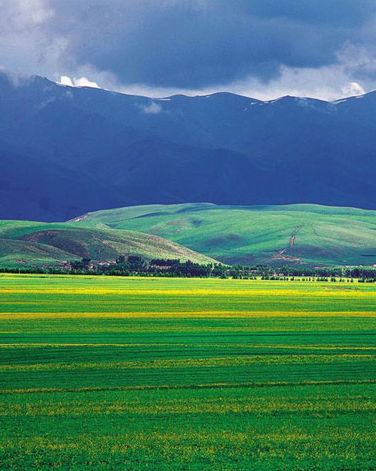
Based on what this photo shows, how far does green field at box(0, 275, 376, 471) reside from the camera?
2897cm

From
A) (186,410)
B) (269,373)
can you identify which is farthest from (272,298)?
(186,410)

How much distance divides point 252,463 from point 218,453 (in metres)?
1.31

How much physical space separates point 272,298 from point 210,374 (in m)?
65.9

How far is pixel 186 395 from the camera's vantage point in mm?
37375

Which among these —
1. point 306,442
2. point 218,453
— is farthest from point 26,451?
point 306,442

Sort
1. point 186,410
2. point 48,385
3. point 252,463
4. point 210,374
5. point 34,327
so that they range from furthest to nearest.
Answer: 1. point 34,327
2. point 210,374
3. point 48,385
4. point 186,410
5. point 252,463

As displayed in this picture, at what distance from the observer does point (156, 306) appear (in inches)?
3492

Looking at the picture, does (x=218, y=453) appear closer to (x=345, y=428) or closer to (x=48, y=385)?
(x=345, y=428)

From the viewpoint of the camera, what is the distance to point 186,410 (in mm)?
34625

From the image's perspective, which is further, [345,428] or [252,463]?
[345,428]

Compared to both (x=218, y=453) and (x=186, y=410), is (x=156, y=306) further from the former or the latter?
(x=218, y=453)

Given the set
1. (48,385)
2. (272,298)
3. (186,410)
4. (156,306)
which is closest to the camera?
(186,410)

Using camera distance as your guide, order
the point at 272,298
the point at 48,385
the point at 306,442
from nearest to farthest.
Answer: the point at 306,442, the point at 48,385, the point at 272,298

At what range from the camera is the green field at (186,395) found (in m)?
29.0
